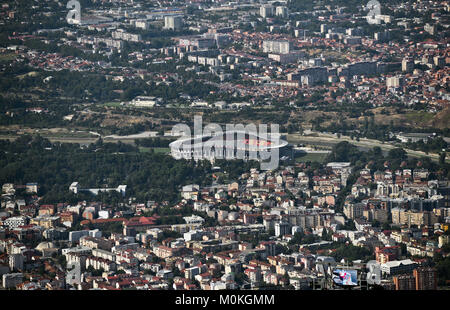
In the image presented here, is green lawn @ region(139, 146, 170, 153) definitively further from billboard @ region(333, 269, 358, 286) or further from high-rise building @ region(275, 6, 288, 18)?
high-rise building @ region(275, 6, 288, 18)

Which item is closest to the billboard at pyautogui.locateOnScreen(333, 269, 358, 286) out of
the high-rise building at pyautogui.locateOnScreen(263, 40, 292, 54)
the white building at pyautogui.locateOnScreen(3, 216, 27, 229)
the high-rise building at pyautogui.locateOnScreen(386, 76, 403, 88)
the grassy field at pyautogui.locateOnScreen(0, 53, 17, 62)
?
the white building at pyautogui.locateOnScreen(3, 216, 27, 229)

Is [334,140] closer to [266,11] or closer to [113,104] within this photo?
[113,104]

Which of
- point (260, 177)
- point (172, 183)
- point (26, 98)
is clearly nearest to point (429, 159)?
point (260, 177)

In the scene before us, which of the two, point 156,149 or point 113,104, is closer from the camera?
point 156,149

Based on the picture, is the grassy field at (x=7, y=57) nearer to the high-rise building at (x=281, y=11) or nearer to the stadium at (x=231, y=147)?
the stadium at (x=231, y=147)

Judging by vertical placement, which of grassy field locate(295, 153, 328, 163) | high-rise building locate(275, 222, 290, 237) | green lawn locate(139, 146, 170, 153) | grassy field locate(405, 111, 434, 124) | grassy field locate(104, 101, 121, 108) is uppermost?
high-rise building locate(275, 222, 290, 237)

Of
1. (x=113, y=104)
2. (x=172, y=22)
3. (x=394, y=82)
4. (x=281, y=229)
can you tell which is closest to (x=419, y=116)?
(x=394, y=82)

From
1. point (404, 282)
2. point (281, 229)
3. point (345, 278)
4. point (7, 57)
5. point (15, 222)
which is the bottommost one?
point (7, 57)
